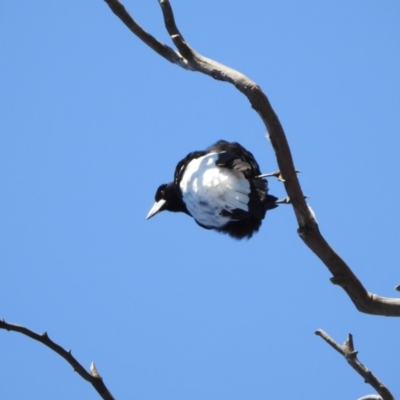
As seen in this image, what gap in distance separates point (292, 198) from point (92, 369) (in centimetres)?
114

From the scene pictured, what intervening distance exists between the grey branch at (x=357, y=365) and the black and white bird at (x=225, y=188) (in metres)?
1.27

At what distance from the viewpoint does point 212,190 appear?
4387mm

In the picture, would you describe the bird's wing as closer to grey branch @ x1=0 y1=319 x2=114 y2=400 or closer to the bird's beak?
the bird's beak

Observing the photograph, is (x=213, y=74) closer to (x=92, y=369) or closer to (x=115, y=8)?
(x=115, y=8)

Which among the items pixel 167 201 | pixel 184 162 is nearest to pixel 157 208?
pixel 167 201

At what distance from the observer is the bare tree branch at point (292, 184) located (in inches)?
123

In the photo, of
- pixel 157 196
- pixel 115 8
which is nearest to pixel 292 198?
pixel 115 8

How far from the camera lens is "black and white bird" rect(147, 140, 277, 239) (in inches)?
171

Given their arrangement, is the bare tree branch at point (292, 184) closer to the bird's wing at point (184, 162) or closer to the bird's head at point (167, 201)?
the bird's wing at point (184, 162)

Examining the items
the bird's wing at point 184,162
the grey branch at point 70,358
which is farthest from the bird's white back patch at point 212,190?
the grey branch at point 70,358

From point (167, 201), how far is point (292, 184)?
2.80 m

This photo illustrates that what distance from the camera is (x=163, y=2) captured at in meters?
3.39

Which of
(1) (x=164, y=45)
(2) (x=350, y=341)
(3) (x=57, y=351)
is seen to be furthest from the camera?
(1) (x=164, y=45)

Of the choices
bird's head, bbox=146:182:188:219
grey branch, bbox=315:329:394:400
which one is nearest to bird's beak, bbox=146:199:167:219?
bird's head, bbox=146:182:188:219
